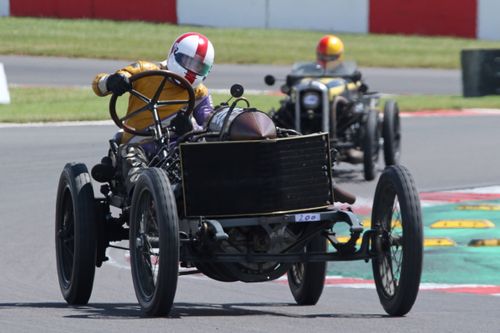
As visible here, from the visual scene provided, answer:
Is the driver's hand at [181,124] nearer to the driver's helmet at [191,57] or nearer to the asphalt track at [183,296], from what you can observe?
the driver's helmet at [191,57]

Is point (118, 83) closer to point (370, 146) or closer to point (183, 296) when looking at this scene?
point (183, 296)

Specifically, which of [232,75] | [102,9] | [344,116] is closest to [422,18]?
[232,75]

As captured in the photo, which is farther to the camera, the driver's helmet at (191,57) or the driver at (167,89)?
the driver's helmet at (191,57)

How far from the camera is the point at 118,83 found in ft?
26.2

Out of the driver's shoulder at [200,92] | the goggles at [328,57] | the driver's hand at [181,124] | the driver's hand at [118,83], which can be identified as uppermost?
the driver's hand at [118,83]

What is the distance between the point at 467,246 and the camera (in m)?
10.8

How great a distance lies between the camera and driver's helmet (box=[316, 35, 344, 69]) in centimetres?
1678

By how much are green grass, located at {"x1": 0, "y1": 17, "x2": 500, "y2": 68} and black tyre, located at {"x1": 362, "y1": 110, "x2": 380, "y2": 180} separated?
1528cm

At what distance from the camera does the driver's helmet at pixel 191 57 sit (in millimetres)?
8336

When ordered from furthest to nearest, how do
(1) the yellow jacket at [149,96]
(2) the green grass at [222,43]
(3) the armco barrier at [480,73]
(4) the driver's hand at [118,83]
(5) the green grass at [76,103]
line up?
1. (2) the green grass at [222,43]
2. (3) the armco barrier at [480,73]
3. (5) the green grass at [76,103]
4. (1) the yellow jacket at [149,96]
5. (4) the driver's hand at [118,83]

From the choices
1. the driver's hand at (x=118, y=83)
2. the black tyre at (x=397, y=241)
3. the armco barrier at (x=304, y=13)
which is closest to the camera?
the black tyre at (x=397, y=241)

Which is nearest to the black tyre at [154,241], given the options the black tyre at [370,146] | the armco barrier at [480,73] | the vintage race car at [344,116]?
the black tyre at [370,146]

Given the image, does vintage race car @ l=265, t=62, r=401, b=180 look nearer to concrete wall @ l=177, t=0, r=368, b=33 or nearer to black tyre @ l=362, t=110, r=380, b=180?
black tyre @ l=362, t=110, r=380, b=180

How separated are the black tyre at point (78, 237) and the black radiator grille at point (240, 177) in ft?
2.66
